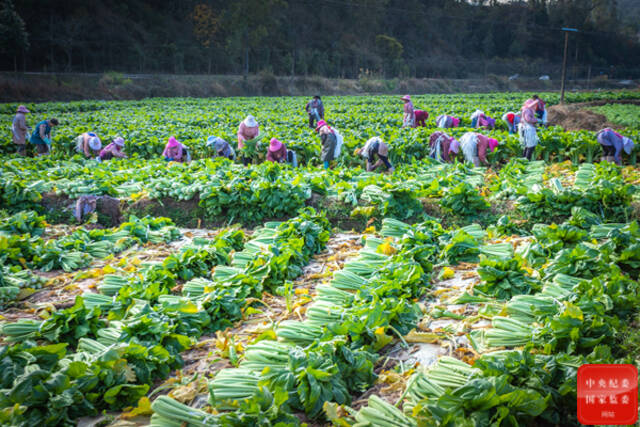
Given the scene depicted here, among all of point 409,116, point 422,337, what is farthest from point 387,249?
point 409,116

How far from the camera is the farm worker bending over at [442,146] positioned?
11.2 meters

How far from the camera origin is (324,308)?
13.2 ft

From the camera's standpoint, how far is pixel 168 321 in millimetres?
3898

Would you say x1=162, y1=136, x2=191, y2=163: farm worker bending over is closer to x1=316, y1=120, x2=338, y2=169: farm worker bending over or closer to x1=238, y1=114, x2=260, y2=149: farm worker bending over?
x1=238, y1=114, x2=260, y2=149: farm worker bending over

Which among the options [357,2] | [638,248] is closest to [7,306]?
[638,248]

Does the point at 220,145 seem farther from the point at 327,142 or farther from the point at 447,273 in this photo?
the point at 447,273

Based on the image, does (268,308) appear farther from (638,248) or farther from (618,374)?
(638,248)

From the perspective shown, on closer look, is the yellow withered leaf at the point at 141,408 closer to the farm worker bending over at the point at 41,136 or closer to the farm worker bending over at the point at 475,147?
the farm worker bending over at the point at 475,147

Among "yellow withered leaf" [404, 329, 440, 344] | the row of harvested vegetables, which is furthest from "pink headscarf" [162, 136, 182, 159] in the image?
"yellow withered leaf" [404, 329, 440, 344]

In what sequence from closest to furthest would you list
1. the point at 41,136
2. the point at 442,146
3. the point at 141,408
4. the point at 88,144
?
1. the point at 141,408
2. the point at 442,146
3. the point at 88,144
4. the point at 41,136

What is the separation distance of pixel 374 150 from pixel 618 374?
27.2ft

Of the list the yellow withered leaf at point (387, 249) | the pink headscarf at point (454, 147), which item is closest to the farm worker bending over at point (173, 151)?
the pink headscarf at point (454, 147)

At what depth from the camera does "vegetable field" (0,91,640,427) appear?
2.90 meters

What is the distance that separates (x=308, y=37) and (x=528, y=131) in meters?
73.3
